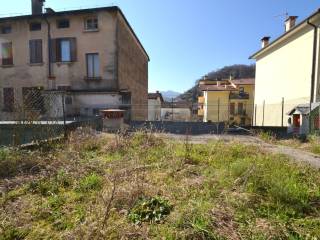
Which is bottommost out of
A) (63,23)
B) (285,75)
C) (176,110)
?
(176,110)

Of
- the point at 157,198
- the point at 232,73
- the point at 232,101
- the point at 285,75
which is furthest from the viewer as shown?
the point at 232,73

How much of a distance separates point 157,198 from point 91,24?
15.9 m

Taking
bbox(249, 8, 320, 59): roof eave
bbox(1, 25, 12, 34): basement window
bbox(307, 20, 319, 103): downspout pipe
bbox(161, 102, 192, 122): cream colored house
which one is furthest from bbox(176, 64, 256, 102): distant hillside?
bbox(307, 20, 319, 103): downspout pipe

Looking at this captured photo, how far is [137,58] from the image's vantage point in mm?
22109

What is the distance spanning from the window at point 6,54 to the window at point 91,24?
646cm

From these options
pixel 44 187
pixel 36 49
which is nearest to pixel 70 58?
pixel 36 49

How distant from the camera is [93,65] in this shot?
16.1 meters

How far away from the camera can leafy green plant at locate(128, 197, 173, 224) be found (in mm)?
2715

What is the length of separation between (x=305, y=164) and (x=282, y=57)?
1380 centimetres

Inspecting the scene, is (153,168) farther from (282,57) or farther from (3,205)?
(282,57)

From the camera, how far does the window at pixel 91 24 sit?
15.9 metres

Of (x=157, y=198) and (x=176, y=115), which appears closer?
(x=157, y=198)

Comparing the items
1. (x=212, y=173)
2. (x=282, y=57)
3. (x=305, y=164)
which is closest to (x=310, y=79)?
(x=282, y=57)

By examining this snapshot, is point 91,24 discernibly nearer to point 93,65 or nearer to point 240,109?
point 93,65
